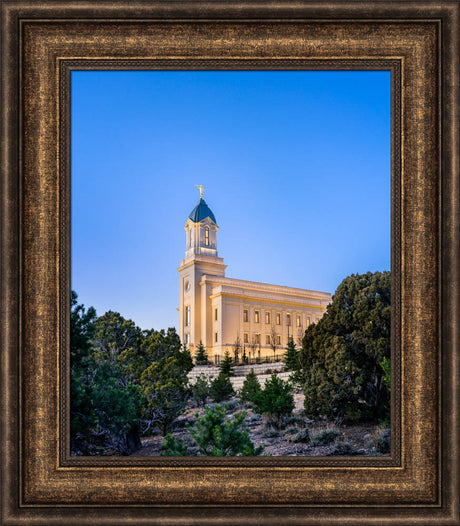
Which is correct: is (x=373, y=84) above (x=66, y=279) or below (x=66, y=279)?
above

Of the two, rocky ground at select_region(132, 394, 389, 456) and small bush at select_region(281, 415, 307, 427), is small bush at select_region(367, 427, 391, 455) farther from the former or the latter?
small bush at select_region(281, 415, 307, 427)

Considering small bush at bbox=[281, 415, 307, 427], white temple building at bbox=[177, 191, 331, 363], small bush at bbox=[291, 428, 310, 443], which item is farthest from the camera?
white temple building at bbox=[177, 191, 331, 363]

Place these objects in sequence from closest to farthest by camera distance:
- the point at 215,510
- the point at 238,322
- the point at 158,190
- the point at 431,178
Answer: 1. the point at 215,510
2. the point at 431,178
3. the point at 158,190
4. the point at 238,322

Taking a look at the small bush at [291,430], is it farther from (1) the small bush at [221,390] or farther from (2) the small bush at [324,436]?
(1) the small bush at [221,390]

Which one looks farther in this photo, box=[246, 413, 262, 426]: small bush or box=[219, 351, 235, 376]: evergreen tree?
box=[219, 351, 235, 376]: evergreen tree

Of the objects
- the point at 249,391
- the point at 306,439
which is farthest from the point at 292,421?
the point at 249,391

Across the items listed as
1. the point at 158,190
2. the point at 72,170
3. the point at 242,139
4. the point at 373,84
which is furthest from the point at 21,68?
the point at 373,84

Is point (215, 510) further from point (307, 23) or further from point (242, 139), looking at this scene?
point (307, 23)

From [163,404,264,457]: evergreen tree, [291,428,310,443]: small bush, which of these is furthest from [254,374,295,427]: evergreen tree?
[163,404,264,457]: evergreen tree
